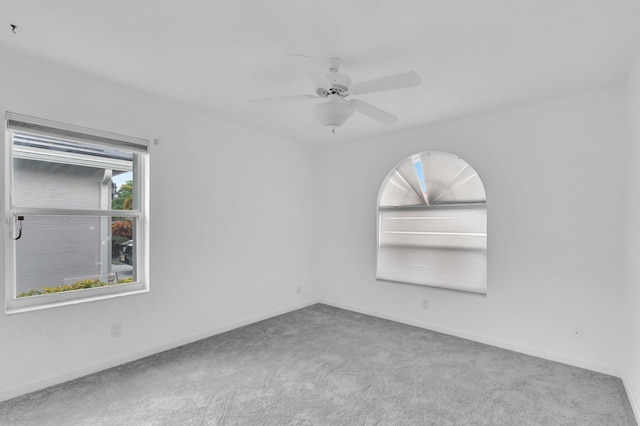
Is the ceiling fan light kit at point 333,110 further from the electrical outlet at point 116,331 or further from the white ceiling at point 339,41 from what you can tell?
the electrical outlet at point 116,331

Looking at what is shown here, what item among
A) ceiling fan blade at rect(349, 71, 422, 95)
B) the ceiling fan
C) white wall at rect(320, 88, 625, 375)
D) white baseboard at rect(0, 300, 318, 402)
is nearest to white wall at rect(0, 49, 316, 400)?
white baseboard at rect(0, 300, 318, 402)

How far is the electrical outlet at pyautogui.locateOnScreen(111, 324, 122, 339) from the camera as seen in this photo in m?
2.90

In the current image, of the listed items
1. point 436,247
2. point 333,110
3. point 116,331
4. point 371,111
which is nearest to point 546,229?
point 436,247

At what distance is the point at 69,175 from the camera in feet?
9.14

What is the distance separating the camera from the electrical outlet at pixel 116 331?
2.90 m

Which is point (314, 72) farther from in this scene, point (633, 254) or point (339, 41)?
point (633, 254)

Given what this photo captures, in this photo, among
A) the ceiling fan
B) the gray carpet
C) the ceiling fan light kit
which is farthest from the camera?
the ceiling fan light kit

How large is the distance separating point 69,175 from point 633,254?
4558 mm

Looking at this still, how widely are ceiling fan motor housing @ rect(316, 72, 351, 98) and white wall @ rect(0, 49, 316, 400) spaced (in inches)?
71.9

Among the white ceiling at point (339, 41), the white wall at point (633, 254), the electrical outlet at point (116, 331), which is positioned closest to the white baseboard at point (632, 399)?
the white wall at point (633, 254)

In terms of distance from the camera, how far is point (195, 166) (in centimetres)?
357

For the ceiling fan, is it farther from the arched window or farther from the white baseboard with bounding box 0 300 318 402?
the white baseboard with bounding box 0 300 318 402

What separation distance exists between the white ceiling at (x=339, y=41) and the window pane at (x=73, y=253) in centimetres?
130

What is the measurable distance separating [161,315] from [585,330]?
4.01 m
